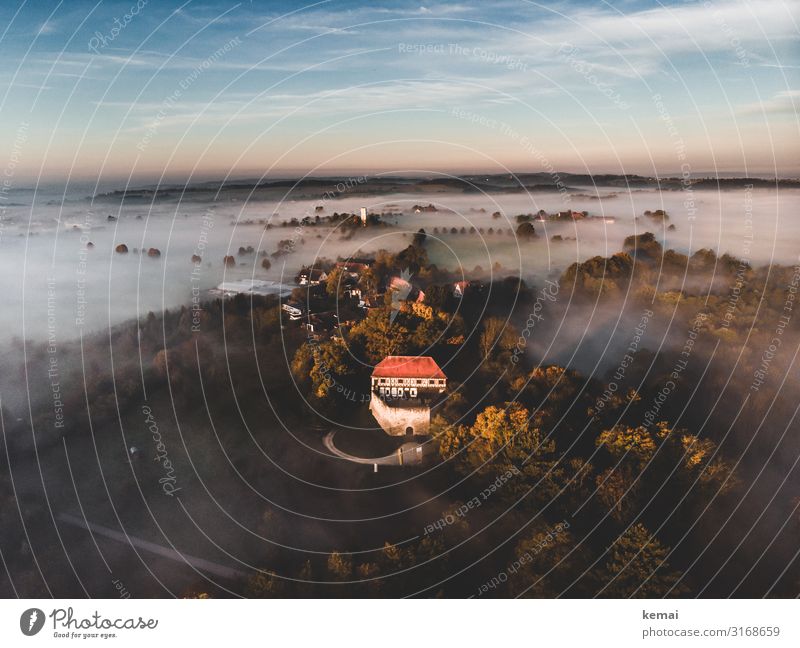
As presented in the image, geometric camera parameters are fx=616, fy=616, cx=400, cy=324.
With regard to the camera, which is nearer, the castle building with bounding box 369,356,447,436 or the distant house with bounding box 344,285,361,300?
the castle building with bounding box 369,356,447,436

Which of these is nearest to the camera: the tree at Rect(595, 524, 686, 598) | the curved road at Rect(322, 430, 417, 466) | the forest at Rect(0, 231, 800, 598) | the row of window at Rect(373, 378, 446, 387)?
the tree at Rect(595, 524, 686, 598)

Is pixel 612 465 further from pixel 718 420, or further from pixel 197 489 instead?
pixel 197 489

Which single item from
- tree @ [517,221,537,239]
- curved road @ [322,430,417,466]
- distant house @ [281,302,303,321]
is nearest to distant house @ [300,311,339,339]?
distant house @ [281,302,303,321]

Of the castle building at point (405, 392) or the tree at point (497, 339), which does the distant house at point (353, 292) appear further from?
the tree at point (497, 339)

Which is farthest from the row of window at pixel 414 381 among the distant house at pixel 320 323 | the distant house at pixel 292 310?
the distant house at pixel 292 310

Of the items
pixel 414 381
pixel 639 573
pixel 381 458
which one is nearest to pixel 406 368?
pixel 414 381

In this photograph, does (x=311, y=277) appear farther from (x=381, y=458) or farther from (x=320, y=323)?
(x=381, y=458)

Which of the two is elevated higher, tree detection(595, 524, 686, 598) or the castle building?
the castle building

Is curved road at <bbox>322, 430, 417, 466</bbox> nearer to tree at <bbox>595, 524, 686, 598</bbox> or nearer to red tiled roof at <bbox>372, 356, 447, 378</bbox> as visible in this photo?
red tiled roof at <bbox>372, 356, 447, 378</bbox>
